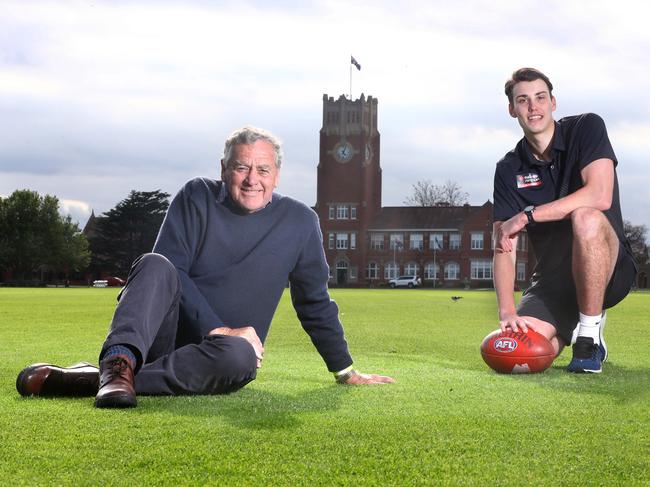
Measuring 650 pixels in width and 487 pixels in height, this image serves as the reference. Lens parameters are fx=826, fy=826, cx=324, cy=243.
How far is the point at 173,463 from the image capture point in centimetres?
326

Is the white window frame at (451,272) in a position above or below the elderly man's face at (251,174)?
A: below

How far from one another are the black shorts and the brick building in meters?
91.2

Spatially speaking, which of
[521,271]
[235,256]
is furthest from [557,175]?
[521,271]

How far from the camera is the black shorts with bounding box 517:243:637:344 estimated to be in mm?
7023

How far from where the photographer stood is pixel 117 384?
174 inches

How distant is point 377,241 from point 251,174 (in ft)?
319

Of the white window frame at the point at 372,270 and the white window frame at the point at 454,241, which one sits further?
the white window frame at the point at 372,270

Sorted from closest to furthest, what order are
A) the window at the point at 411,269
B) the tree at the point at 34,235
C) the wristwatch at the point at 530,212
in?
the wristwatch at the point at 530,212 → the tree at the point at 34,235 → the window at the point at 411,269

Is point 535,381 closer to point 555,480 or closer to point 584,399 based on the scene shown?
point 584,399

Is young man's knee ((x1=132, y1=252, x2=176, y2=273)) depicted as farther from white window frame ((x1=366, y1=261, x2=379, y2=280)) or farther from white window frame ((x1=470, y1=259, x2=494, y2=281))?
white window frame ((x1=366, y1=261, x2=379, y2=280))

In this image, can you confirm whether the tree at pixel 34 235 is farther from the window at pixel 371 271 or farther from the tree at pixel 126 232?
the window at pixel 371 271

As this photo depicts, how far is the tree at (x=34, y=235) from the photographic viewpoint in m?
86.5

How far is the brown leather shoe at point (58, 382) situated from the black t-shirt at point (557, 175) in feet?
11.5

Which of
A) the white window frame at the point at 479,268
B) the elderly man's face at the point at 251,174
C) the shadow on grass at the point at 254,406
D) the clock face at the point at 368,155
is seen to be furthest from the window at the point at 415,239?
the elderly man's face at the point at 251,174
